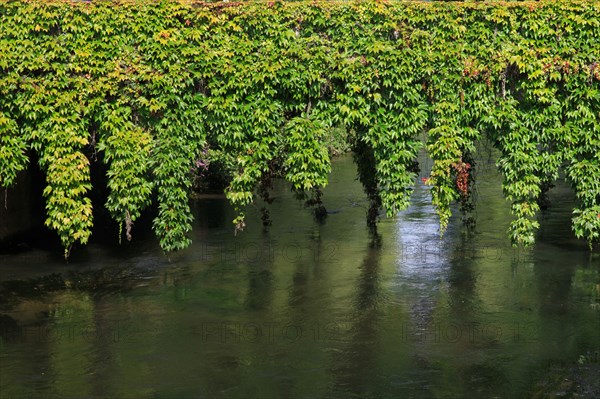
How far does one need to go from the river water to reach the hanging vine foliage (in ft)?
7.14

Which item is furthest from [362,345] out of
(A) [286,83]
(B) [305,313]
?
(A) [286,83]

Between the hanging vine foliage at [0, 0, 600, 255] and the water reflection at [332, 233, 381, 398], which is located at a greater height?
the hanging vine foliage at [0, 0, 600, 255]

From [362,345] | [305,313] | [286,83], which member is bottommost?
[362,345]

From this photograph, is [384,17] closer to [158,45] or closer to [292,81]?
[292,81]

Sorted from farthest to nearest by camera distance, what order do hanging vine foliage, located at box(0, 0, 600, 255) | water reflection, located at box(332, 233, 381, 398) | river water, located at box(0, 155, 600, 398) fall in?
hanging vine foliage, located at box(0, 0, 600, 255) → river water, located at box(0, 155, 600, 398) → water reflection, located at box(332, 233, 381, 398)

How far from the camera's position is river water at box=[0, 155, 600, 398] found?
12.7m

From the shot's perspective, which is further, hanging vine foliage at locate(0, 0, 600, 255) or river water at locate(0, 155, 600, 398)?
hanging vine foliage at locate(0, 0, 600, 255)

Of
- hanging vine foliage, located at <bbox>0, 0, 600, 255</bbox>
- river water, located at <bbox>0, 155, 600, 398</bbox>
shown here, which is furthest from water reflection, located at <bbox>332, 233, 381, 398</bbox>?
hanging vine foliage, located at <bbox>0, 0, 600, 255</bbox>

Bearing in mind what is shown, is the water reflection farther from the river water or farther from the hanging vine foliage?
the hanging vine foliage

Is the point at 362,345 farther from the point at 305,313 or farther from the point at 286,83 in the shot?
the point at 286,83

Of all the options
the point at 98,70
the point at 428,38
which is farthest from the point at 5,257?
the point at 428,38

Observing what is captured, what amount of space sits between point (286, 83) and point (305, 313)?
4280 millimetres

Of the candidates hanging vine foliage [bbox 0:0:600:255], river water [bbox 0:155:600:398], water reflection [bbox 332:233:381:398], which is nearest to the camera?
water reflection [bbox 332:233:381:398]

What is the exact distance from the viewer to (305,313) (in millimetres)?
15953
